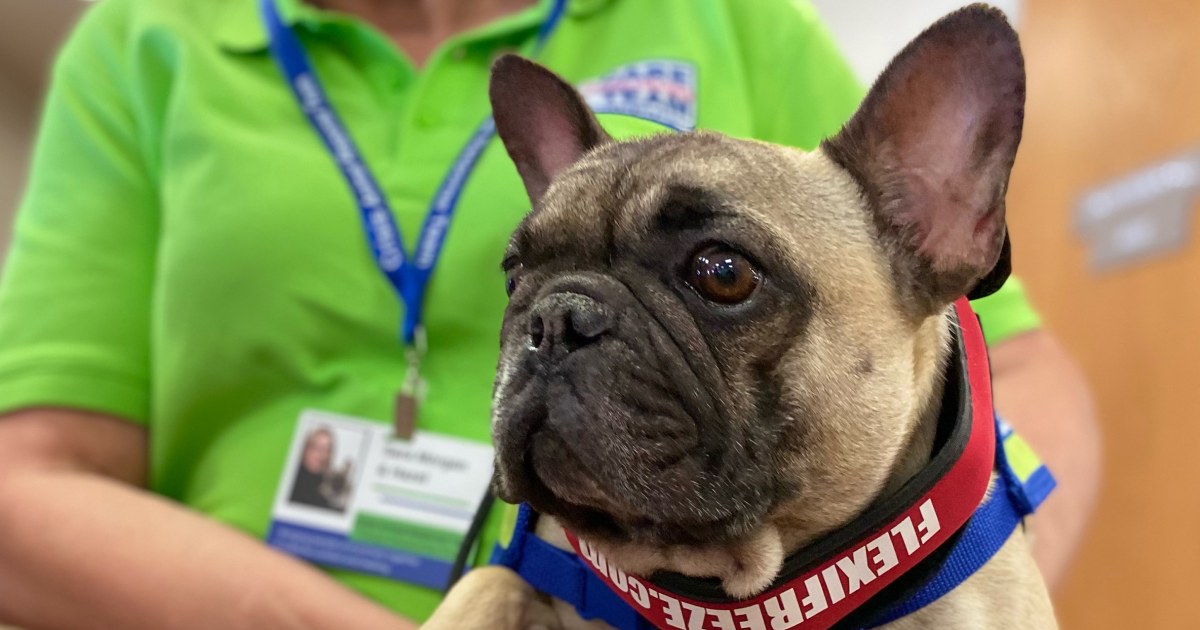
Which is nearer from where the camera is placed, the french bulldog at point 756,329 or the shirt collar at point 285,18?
the french bulldog at point 756,329

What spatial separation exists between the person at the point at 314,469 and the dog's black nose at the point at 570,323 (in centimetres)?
43

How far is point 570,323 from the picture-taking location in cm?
52

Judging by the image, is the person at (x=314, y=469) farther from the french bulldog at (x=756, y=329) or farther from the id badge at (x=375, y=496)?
the french bulldog at (x=756, y=329)

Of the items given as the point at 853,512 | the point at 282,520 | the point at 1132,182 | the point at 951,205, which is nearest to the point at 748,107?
the point at 951,205

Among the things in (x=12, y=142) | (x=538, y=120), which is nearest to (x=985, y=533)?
(x=538, y=120)

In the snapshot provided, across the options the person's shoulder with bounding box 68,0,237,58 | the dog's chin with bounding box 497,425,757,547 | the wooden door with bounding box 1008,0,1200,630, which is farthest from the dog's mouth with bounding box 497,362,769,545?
the wooden door with bounding box 1008,0,1200,630

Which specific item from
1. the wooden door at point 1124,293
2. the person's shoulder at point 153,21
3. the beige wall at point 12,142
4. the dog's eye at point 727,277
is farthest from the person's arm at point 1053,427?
the beige wall at point 12,142

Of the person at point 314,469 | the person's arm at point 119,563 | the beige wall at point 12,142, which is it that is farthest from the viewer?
the beige wall at point 12,142

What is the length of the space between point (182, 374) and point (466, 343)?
268 millimetres

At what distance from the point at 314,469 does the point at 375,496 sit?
0.06 m

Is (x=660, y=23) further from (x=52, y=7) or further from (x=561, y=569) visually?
(x=52, y=7)

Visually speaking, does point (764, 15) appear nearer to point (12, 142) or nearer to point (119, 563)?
point (119, 563)

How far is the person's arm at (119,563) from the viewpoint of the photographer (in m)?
0.76

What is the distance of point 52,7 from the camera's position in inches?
118
